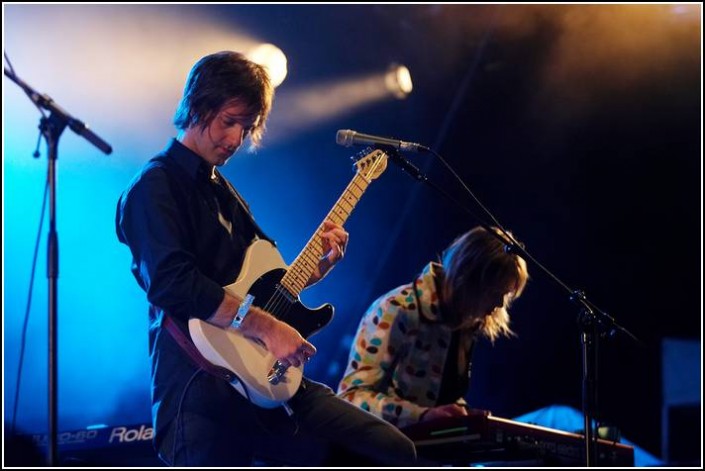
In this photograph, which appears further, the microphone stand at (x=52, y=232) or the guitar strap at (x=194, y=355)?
the microphone stand at (x=52, y=232)

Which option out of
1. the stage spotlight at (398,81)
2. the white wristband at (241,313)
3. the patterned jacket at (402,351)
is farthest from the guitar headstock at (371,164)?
the stage spotlight at (398,81)

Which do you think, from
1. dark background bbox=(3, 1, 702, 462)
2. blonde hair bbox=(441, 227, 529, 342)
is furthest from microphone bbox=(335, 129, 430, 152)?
dark background bbox=(3, 1, 702, 462)

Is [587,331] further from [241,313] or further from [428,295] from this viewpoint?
[241,313]

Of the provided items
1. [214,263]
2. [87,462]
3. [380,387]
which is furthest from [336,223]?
[87,462]

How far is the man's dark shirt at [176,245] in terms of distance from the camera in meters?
2.05

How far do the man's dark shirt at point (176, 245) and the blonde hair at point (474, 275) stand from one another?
3.66 feet

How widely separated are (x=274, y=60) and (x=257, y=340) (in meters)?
2.45

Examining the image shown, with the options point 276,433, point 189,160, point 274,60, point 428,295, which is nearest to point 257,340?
point 276,433

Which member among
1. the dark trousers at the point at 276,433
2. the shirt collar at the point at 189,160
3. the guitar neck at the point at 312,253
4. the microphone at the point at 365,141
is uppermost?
the microphone at the point at 365,141

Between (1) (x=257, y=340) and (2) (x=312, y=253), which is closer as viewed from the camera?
(1) (x=257, y=340)

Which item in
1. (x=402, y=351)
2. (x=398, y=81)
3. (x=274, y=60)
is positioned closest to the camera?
(x=402, y=351)

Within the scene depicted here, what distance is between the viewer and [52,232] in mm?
A: 2666

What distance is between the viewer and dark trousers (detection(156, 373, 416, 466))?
2.08 m

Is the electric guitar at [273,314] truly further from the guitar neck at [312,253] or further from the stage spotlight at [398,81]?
the stage spotlight at [398,81]
